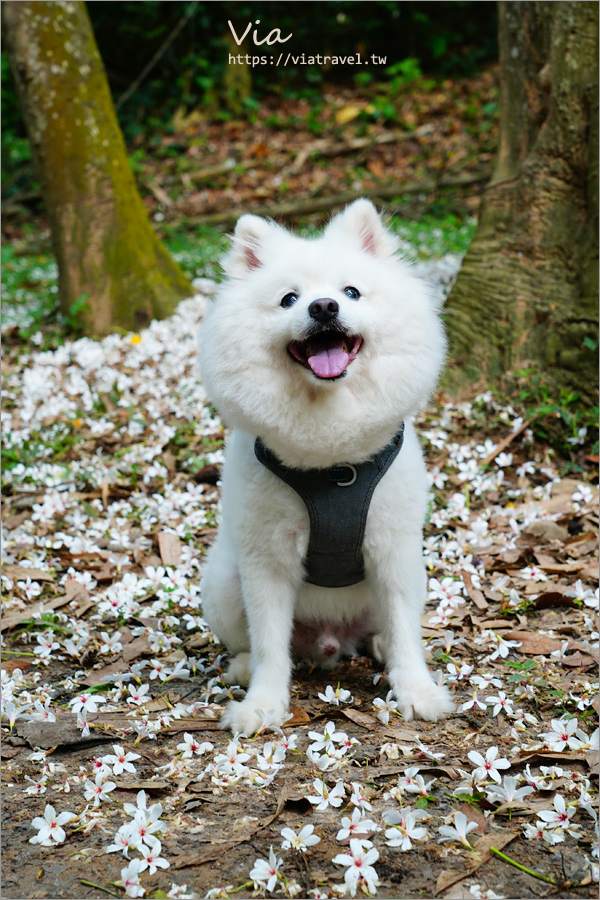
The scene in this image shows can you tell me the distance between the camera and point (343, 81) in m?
13.7

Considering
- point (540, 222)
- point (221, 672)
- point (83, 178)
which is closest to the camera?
point (221, 672)

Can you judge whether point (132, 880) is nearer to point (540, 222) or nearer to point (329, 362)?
point (329, 362)

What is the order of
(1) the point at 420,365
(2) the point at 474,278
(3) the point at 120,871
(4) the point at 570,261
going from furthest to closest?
(2) the point at 474,278
(4) the point at 570,261
(1) the point at 420,365
(3) the point at 120,871

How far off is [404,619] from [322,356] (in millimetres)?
1028

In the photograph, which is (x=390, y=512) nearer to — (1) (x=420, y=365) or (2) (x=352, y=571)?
(2) (x=352, y=571)

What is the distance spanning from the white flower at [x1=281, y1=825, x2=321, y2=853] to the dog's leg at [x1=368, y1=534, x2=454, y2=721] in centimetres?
76

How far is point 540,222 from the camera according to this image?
15.6 ft

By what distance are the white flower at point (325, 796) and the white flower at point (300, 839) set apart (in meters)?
0.16

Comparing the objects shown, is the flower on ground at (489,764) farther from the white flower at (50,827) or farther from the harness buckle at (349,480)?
the white flower at (50,827)

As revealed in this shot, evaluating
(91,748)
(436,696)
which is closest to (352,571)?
(436,696)

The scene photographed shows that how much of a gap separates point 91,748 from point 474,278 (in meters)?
3.61

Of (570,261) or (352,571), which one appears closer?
(352,571)

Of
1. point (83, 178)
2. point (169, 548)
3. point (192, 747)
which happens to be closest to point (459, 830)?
point (192, 747)

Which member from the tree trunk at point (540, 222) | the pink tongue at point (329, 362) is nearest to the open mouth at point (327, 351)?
the pink tongue at point (329, 362)
